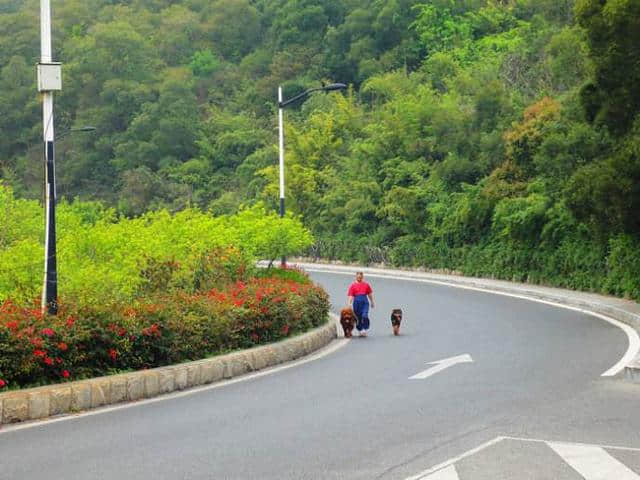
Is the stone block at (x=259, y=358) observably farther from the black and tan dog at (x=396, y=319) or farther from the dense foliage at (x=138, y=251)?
the black and tan dog at (x=396, y=319)

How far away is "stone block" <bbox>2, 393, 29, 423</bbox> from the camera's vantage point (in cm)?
1293

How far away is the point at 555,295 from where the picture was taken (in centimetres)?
3481

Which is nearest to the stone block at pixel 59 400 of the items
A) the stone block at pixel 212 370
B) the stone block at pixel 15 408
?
the stone block at pixel 15 408

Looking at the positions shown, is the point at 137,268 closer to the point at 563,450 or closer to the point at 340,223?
the point at 563,450

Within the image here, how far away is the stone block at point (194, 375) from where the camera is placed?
16.4 meters

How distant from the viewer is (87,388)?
14148 millimetres

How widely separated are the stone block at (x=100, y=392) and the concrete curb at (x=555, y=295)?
279 inches

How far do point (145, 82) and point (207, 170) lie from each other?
16.2 meters

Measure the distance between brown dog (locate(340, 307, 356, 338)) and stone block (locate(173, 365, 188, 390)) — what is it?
886 centimetres

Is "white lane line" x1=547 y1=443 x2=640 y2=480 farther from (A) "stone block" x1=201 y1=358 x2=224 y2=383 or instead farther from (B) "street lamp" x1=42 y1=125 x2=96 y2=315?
Answer: (B) "street lamp" x1=42 y1=125 x2=96 y2=315

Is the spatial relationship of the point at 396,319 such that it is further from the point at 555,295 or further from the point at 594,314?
the point at 555,295

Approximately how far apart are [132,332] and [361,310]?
10002 millimetres

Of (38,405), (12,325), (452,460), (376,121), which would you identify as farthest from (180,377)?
(376,121)

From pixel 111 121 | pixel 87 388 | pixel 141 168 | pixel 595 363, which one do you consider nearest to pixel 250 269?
pixel 595 363
